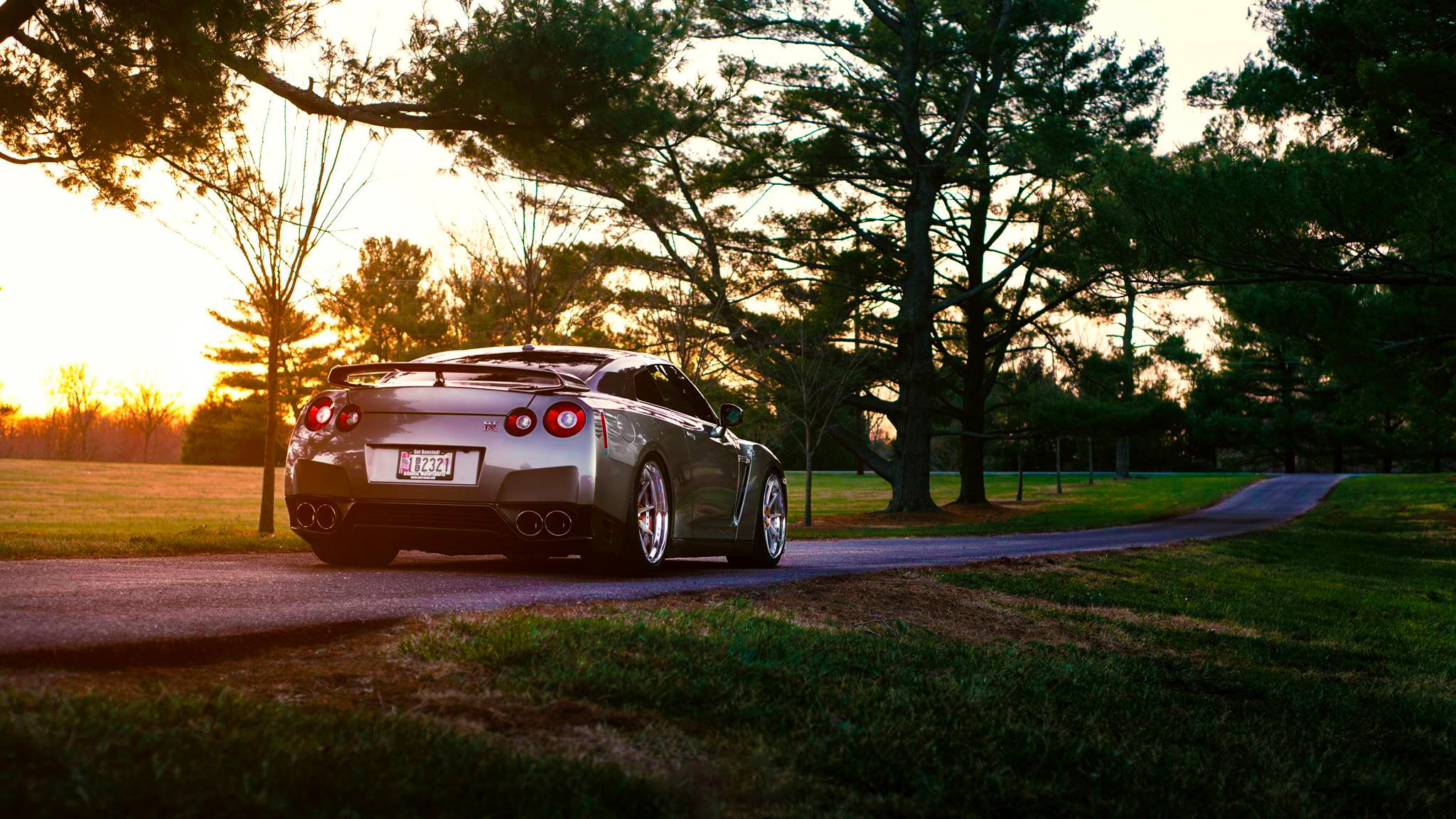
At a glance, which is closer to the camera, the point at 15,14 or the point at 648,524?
the point at 648,524

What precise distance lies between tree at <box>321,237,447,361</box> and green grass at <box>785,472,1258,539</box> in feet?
56.6

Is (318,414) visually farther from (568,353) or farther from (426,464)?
(568,353)

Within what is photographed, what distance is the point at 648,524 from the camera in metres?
8.23

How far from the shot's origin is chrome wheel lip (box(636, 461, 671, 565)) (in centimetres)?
806

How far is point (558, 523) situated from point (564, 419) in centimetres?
64

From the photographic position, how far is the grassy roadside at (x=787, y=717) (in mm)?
3107

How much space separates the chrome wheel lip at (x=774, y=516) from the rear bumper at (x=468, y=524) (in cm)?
287

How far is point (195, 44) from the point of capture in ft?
32.8

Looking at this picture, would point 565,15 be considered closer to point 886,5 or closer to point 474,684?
point 474,684

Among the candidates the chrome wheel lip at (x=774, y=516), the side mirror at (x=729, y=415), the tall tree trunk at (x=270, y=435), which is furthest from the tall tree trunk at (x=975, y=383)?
the side mirror at (x=729, y=415)

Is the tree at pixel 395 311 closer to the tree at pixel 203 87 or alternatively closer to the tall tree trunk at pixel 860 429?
the tall tree trunk at pixel 860 429

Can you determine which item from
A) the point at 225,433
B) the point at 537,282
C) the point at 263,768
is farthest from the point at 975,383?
the point at 225,433

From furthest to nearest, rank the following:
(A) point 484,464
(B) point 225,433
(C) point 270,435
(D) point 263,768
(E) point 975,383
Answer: (B) point 225,433
(E) point 975,383
(C) point 270,435
(A) point 484,464
(D) point 263,768

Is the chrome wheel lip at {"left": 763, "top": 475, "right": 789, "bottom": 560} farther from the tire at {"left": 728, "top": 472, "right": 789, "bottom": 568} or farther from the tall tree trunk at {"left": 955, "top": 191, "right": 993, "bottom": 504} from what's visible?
the tall tree trunk at {"left": 955, "top": 191, "right": 993, "bottom": 504}
